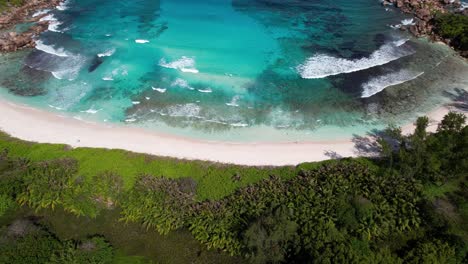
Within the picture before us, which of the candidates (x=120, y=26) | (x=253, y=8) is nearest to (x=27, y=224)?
(x=120, y=26)

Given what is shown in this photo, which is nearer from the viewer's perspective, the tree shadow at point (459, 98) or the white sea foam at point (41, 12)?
the tree shadow at point (459, 98)

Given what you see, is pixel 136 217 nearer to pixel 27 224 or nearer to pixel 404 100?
pixel 27 224

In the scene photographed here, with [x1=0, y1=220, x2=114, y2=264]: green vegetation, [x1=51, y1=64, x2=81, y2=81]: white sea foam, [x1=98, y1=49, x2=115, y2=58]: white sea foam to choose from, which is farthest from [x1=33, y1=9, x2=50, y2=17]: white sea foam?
[x1=0, y1=220, x2=114, y2=264]: green vegetation

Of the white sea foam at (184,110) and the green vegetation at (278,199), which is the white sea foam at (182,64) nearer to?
the white sea foam at (184,110)

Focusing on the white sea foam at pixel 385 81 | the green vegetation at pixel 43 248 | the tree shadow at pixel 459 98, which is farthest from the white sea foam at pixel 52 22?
the tree shadow at pixel 459 98

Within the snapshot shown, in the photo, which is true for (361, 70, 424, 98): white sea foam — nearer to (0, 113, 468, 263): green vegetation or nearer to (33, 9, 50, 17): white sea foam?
(0, 113, 468, 263): green vegetation
